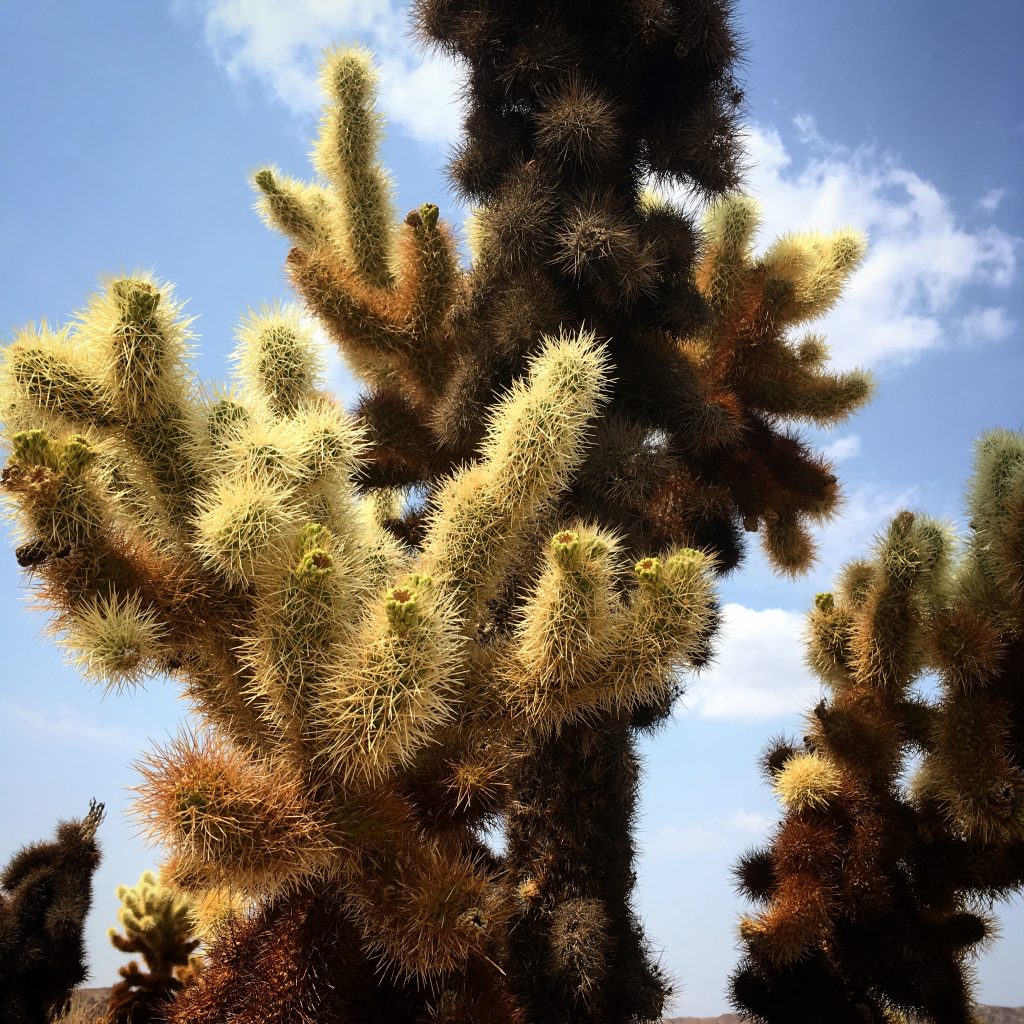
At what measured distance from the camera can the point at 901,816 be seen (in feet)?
17.9

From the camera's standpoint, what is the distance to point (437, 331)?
230 inches

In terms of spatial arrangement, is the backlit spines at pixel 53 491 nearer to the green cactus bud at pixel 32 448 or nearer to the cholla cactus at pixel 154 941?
the green cactus bud at pixel 32 448

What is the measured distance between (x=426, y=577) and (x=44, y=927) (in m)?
3.69

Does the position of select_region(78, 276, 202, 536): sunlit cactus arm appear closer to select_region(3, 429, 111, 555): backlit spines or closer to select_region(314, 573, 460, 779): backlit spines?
select_region(3, 429, 111, 555): backlit spines

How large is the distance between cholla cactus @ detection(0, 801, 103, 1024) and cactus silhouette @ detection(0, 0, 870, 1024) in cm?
164

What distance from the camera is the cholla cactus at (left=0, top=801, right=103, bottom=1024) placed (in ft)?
17.1

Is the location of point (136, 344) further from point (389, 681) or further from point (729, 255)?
point (729, 255)

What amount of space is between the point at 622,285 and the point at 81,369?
9.54 feet

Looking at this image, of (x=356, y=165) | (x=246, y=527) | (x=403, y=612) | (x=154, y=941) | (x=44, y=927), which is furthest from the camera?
(x=356, y=165)

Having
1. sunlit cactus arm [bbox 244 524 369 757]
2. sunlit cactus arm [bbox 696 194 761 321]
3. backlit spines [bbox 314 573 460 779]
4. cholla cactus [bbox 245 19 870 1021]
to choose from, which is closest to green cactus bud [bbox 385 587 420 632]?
backlit spines [bbox 314 573 460 779]

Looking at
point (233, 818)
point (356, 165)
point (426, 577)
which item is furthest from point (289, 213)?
point (233, 818)

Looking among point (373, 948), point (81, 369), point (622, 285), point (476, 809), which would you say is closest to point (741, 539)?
point (622, 285)

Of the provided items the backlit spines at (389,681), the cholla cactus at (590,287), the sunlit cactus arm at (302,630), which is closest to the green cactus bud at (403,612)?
the backlit spines at (389,681)

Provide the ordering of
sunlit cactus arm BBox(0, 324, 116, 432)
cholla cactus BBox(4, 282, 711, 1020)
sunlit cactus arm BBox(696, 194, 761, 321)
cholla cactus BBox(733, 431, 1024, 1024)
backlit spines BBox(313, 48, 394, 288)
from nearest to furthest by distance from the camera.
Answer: cholla cactus BBox(4, 282, 711, 1020)
sunlit cactus arm BBox(0, 324, 116, 432)
cholla cactus BBox(733, 431, 1024, 1024)
backlit spines BBox(313, 48, 394, 288)
sunlit cactus arm BBox(696, 194, 761, 321)
